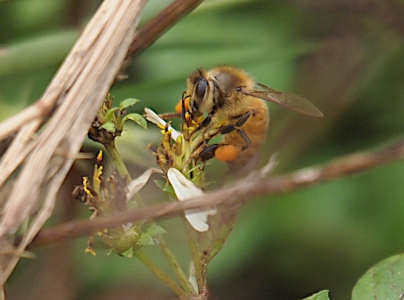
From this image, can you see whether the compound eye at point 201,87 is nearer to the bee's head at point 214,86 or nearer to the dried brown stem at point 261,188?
the bee's head at point 214,86

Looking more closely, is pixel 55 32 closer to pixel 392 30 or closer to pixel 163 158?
pixel 163 158

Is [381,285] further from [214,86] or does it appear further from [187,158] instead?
[214,86]

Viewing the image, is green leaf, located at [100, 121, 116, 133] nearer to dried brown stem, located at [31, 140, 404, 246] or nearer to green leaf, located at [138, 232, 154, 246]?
green leaf, located at [138, 232, 154, 246]

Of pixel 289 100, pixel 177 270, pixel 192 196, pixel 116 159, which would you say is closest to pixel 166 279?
pixel 177 270

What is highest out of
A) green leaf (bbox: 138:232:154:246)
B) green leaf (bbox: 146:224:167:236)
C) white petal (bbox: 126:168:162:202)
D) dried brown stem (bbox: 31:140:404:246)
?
dried brown stem (bbox: 31:140:404:246)

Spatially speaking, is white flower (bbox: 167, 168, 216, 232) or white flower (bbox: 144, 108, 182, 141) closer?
white flower (bbox: 167, 168, 216, 232)

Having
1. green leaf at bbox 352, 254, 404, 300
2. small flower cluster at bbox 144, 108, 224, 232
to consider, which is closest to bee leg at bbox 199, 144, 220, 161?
small flower cluster at bbox 144, 108, 224, 232

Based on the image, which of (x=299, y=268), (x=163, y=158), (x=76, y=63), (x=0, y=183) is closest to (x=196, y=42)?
(x=299, y=268)
